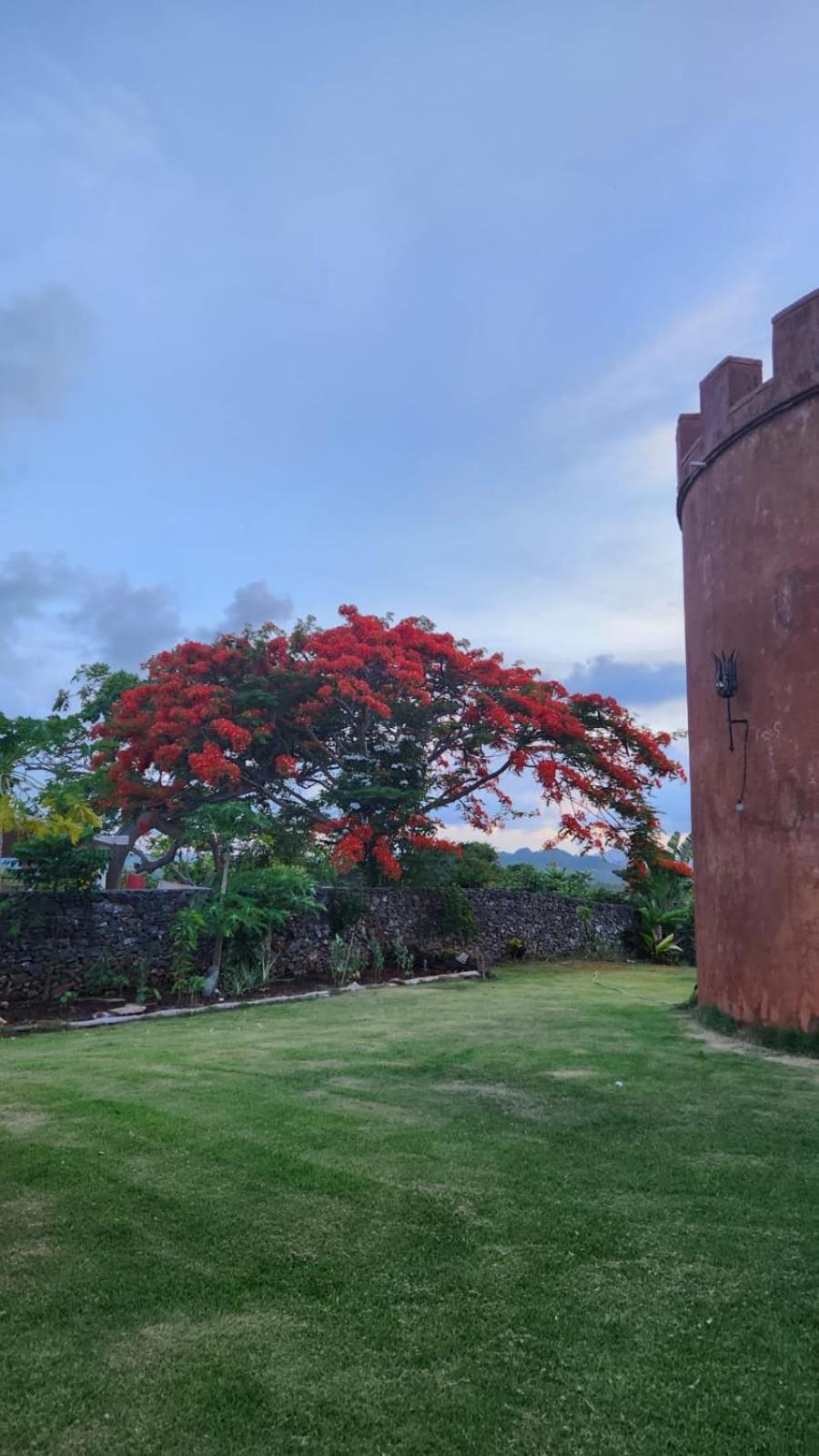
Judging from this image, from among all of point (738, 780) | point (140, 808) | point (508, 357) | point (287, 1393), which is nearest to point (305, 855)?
point (140, 808)

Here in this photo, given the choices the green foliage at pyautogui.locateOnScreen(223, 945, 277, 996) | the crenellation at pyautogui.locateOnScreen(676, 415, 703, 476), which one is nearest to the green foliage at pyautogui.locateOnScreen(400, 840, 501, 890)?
the green foliage at pyautogui.locateOnScreen(223, 945, 277, 996)

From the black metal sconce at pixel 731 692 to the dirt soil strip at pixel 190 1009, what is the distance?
6981 millimetres

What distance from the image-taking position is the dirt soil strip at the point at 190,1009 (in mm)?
9742

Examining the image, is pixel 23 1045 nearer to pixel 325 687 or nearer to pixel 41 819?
pixel 41 819

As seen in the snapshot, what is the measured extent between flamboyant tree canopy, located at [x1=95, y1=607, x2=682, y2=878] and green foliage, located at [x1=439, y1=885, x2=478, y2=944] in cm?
117

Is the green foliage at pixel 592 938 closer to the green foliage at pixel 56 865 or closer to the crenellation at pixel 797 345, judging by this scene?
the green foliage at pixel 56 865

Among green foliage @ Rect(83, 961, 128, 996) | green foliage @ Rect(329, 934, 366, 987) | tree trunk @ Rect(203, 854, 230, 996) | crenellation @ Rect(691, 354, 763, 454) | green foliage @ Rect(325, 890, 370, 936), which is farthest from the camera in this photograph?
green foliage @ Rect(325, 890, 370, 936)

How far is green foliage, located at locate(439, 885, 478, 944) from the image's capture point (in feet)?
56.9

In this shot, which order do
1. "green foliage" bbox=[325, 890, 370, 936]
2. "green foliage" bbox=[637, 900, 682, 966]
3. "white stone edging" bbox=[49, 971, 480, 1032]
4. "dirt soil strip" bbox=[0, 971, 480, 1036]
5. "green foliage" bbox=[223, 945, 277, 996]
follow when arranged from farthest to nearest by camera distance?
"green foliage" bbox=[637, 900, 682, 966]
"green foliage" bbox=[325, 890, 370, 936]
"green foliage" bbox=[223, 945, 277, 996]
"white stone edging" bbox=[49, 971, 480, 1032]
"dirt soil strip" bbox=[0, 971, 480, 1036]

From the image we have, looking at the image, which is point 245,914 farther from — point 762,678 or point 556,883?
point 556,883

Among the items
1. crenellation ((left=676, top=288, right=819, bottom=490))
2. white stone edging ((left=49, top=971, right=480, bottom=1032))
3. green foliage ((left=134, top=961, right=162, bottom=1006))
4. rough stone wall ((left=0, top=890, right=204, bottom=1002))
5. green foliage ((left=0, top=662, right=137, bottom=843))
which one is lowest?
white stone edging ((left=49, top=971, right=480, bottom=1032))

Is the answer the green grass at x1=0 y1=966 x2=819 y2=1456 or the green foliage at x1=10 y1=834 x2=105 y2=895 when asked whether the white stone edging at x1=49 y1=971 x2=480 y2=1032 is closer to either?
the green foliage at x1=10 y1=834 x2=105 y2=895

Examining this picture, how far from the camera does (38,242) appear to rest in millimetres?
9445

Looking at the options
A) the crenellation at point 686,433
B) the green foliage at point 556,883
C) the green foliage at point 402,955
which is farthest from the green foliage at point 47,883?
the green foliage at point 556,883
